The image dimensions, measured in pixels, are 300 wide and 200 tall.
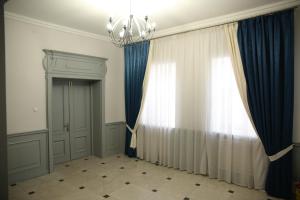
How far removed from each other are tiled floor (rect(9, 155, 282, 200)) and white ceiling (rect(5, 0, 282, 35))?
3.08m

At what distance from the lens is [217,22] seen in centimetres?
380

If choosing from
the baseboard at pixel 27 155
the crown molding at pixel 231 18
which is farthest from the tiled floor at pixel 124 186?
the crown molding at pixel 231 18

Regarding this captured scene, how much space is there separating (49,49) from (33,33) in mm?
391

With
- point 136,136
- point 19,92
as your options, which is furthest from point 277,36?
point 19,92

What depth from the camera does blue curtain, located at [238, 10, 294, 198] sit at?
3.10 meters

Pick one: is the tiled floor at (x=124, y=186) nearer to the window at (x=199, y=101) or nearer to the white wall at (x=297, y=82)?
the window at (x=199, y=101)

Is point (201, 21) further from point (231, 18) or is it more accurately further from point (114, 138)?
point (114, 138)

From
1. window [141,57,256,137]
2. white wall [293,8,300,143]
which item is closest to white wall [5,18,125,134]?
window [141,57,256,137]

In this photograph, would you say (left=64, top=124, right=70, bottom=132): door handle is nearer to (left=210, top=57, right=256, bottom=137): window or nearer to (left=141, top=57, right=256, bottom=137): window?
(left=141, top=57, right=256, bottom=137): window

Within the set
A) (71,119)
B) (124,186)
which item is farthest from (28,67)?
(124,186)

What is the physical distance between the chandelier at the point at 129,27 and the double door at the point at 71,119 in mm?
1766

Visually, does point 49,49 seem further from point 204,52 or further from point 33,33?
point 204,52

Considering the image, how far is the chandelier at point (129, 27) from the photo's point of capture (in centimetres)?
266

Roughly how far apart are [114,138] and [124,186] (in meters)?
1.94
